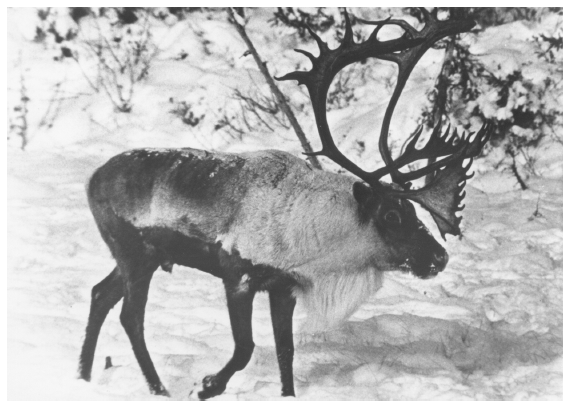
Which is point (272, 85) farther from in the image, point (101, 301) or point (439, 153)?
point (101, 301)

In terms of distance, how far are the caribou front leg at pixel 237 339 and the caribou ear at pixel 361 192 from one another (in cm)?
54

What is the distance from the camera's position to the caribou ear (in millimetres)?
2467

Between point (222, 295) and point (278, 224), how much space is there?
0.40m

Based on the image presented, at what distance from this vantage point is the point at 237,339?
2535mm

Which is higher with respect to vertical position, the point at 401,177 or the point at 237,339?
the point at 401,177

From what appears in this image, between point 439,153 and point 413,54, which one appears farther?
point 413,54

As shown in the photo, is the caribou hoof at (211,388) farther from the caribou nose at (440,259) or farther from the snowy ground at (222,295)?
the caribou nose at (440,259)

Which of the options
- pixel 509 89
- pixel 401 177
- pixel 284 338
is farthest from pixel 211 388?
pixel 509 89

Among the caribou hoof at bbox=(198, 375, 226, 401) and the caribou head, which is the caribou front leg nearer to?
the caribou hoof at bbox=(198, 375, 226, 401)

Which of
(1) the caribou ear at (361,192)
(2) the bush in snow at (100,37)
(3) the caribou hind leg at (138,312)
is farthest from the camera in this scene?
(2) the bush in snow at (100,37)

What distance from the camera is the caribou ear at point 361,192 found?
2.47 metres

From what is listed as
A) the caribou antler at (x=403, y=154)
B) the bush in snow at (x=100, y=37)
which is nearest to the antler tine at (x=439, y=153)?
the caribou antler at (x=403, y=154)

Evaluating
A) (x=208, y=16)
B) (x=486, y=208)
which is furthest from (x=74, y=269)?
(x=486, y=208)

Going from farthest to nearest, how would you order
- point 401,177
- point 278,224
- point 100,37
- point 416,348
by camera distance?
point 100,37 → point 416,348 → point 401,177 → point 278,224
